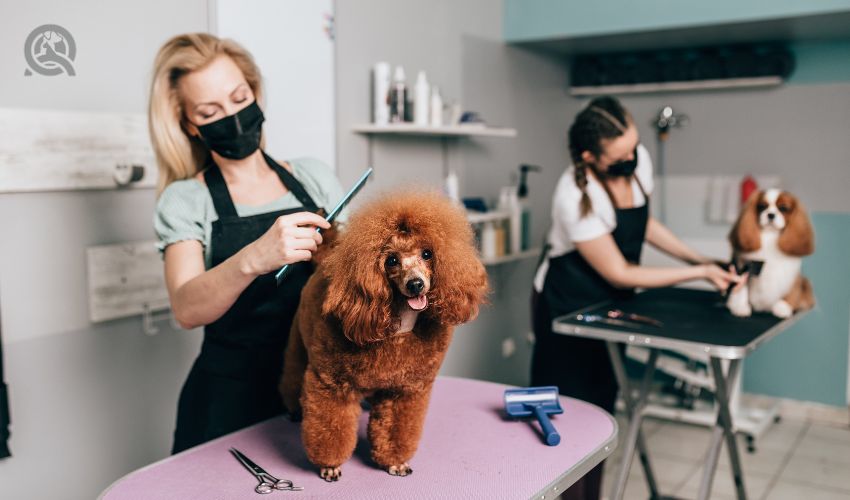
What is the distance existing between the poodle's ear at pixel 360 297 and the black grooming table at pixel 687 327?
1210 millimetres

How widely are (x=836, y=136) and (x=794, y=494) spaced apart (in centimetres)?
178

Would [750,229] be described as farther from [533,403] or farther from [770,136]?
[770,136]

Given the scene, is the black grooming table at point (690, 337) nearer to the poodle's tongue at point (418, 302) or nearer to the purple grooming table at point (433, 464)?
the purple grooming table at point (433, 464)

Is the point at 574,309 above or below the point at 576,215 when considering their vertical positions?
below

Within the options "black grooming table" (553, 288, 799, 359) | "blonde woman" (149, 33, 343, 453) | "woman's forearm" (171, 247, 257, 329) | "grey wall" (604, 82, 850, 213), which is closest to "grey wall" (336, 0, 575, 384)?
"grey wall" (604, 82, 850, 213)

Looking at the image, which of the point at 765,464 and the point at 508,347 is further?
the point at 508,347

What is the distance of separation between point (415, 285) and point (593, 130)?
1.48 m

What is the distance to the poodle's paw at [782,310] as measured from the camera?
2.47 metres

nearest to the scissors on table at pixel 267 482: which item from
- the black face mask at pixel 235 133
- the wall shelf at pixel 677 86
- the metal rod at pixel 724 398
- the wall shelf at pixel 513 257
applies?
the black face mask at pixel 235 133

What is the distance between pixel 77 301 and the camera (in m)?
2.02

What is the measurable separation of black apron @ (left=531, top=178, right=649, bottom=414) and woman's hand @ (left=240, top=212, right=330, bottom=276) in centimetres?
142

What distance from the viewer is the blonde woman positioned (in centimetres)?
153

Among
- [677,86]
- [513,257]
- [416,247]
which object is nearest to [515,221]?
[513,257]

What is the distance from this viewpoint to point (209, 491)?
127 cm
